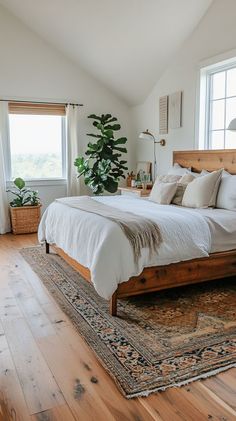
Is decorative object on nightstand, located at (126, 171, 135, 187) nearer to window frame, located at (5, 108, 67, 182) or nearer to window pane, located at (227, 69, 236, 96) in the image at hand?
window frame, located at (5, 108, 67, 182)

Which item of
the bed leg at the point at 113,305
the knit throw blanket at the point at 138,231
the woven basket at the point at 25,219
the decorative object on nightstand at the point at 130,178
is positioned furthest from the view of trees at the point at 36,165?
the bed leg at the point at 113,305

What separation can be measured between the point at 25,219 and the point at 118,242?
10.9 feet

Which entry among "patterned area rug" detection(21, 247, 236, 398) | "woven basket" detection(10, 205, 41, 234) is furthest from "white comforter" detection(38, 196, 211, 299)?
"woven basket" detection(10, 205, 41, 234)

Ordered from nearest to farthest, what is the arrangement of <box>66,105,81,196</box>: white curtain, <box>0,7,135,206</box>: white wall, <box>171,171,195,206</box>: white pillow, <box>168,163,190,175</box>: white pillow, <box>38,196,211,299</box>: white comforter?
<box>38,196,211,299</box>: white comforter, <box>171,171,195,206</box>: white pillow, <box>168,163,190,175</box>: white pillow, <box>0,7,135,206</box>: white wall, <box>66,105,81,196</box>: white curtain

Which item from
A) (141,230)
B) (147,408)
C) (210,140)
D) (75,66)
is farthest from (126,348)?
(75,66)

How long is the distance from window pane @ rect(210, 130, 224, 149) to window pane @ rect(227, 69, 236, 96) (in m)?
0.46

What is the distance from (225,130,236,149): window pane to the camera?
A: 4172 mm

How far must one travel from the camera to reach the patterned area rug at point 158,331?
2.00m

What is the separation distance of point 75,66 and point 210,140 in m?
2.75

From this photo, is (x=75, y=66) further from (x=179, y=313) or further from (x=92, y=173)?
(x=179, y=313)

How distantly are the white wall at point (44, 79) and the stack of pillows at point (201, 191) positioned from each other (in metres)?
2.73

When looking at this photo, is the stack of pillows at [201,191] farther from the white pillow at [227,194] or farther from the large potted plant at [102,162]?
the large potted plant at [102,162]

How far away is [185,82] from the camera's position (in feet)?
15.6

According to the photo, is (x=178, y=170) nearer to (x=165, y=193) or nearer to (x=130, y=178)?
(x=165, y=193)
